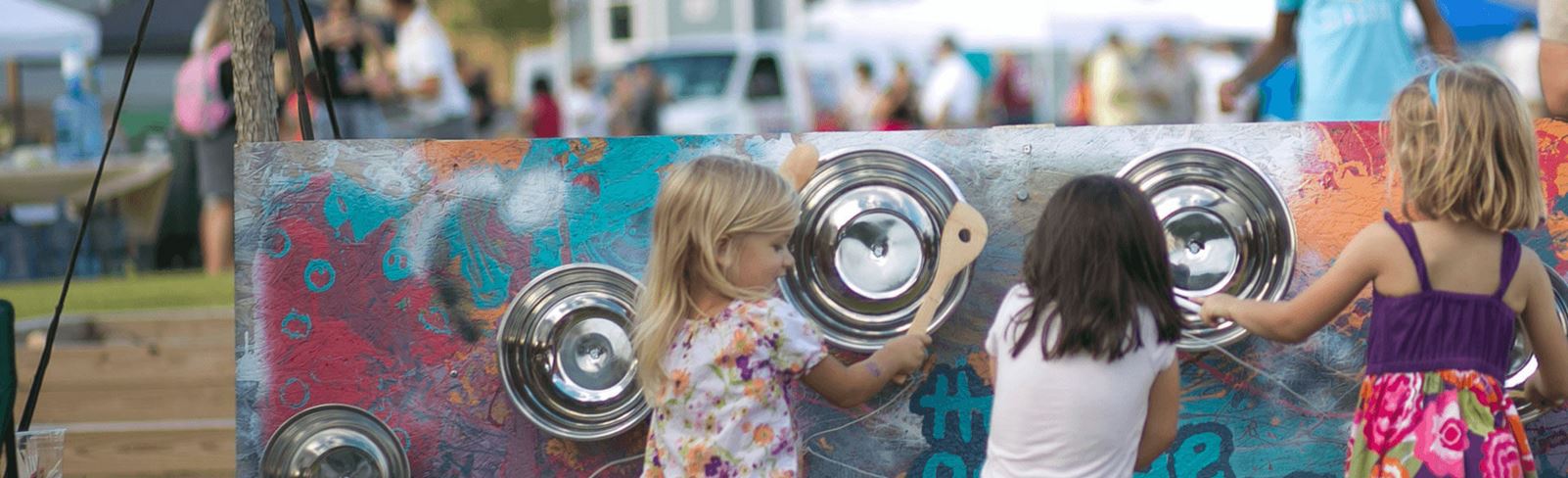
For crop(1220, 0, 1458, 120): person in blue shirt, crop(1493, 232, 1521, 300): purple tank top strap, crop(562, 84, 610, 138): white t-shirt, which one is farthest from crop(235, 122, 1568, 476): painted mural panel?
crop(562, 84, 610, 138): white t-shirt

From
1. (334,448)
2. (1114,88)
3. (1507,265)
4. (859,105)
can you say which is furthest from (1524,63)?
(334,448)

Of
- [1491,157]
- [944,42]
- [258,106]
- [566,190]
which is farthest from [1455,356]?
[944,42]

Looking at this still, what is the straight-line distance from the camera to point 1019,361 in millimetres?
2418

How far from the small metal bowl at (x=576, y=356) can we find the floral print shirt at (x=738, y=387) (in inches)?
14.2

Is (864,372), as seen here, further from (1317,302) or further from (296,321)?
(296,321)

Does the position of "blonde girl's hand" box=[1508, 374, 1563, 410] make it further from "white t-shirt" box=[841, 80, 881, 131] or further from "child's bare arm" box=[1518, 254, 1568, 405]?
"white t-shirt" box=[841, 80, 881, 131]

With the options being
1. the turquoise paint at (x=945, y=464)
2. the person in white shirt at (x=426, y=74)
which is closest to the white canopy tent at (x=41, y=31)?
the person in white shirt at (x=426, y=74)

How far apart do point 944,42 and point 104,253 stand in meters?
7.13

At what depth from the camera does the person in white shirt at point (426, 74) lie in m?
7.50

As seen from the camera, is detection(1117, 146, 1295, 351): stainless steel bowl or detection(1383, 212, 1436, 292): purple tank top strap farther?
detection(1117, 146, 1295, 351): stainless steel bowl

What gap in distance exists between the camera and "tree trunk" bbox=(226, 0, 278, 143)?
10.5 ft

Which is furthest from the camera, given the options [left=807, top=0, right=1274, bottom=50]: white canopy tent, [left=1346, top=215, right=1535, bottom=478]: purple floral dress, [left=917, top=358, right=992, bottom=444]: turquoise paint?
[left=807, top=0, right=1274, bottom=50]: white canopy tent

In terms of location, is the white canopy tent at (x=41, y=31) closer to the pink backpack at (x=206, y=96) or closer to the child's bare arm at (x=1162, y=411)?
the pink backpack at (x=206, y=96)

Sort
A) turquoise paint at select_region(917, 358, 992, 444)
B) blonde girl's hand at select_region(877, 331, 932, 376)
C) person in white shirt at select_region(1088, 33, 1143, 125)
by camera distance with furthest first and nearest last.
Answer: person in white shirt at select_region(1088, 33, 1143, 125), turquoise paint at select_region(917, 358, 992, 444), blonde girl's hand at select_region(877, 331, 932, 376)
